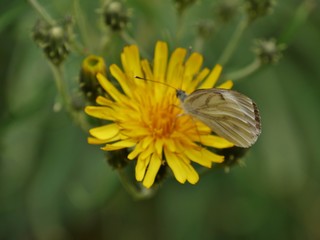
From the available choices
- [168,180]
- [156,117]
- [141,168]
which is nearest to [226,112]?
[156,117]

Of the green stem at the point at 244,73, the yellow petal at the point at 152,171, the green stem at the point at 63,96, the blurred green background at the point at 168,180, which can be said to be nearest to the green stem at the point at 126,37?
the blurred green background at the point at 168,180

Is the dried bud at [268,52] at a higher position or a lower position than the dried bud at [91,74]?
higher

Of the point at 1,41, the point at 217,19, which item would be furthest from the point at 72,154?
the point at 217,19

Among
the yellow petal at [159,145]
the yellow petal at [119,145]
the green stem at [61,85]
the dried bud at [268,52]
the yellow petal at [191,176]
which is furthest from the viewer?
the dried bud at [268,52]

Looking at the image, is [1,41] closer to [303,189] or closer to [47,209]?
[47,209]

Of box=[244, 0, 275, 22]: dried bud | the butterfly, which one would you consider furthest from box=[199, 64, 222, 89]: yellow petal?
box=[244, 0, 275, 22]: dried bud

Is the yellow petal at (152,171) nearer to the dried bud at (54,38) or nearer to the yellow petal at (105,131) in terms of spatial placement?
the yellow petal at (105,131)
